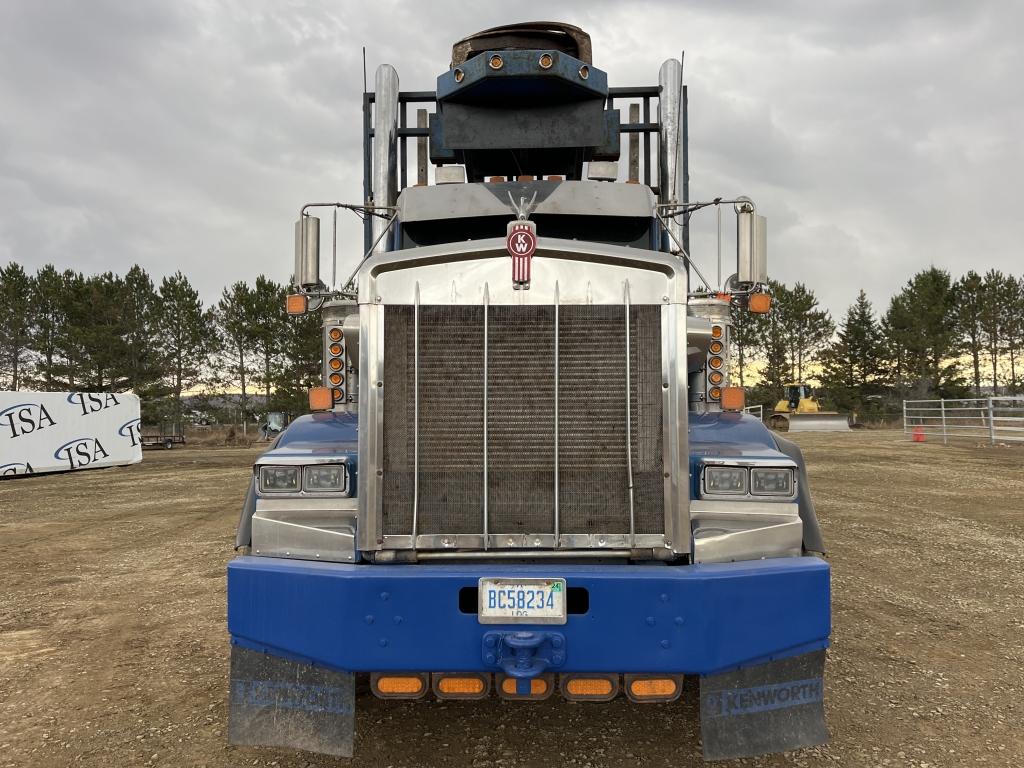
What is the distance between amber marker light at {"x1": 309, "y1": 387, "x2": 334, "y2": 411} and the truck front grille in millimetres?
1944

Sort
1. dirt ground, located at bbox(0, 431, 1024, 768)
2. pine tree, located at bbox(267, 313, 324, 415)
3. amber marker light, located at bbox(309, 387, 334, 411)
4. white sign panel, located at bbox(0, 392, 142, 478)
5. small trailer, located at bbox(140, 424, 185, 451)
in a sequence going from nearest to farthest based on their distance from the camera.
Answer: dirt ground, located at bbox(0, 431, 1024, 768) < amber marker light, located at bbox(309, 387, 334, 411) < white sign panel, located at bbox(0, 392, 142, 478) < small trailer, located at bbox(140, 424, 185, 451) < pine tree, located at bbox(267, 313, 324, 415)

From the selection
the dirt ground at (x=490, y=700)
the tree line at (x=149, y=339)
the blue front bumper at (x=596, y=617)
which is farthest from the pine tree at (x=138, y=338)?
the blue front bumper at (x=596, y=617)

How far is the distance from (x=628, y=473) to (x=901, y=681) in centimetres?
249

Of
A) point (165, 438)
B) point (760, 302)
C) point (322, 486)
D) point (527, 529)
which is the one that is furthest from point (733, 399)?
point (165, 438)

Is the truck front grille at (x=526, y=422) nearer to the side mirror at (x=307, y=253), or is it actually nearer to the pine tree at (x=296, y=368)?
the side mirror at (x=307, y=253)

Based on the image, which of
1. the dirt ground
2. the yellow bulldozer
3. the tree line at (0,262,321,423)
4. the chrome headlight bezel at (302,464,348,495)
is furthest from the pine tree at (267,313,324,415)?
the chrome headlight bezel at (302,464,348,495)

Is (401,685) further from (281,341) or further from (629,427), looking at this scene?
(281,341)

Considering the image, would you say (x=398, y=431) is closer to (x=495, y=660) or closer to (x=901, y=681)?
(x=495, y=660)

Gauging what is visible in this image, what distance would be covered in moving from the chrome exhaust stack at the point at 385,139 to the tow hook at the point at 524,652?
4.09m

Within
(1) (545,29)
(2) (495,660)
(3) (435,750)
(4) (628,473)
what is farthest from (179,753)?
(1) (545,29)

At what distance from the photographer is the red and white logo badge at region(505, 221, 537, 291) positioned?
2.74 m

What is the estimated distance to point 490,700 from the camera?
379cm

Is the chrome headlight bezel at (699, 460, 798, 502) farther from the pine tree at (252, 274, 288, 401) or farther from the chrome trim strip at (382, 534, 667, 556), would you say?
the pine tree at (252, 274, 288, 401)

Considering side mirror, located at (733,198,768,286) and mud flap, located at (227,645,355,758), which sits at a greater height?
side mirror, located at (733,198,768,286)
